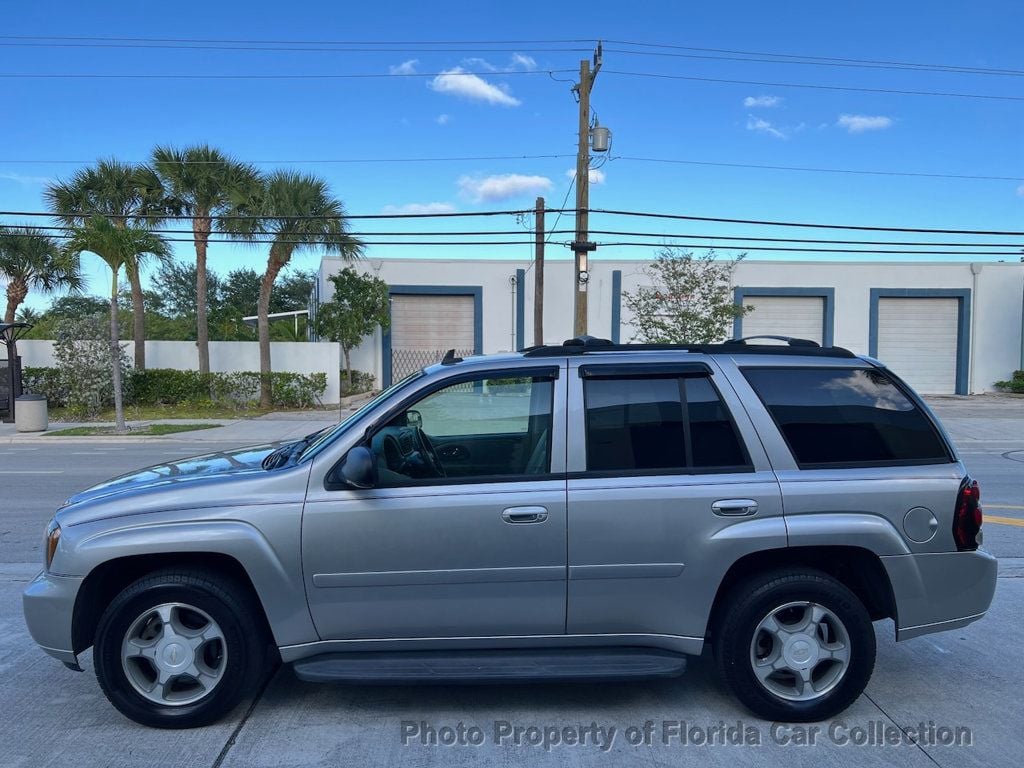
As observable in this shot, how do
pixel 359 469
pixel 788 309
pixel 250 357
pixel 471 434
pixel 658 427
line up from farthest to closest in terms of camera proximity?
pixel 788 309 → pixel 250 357 → pixel 471 434 → pixel 658 427 → pixel 359 469

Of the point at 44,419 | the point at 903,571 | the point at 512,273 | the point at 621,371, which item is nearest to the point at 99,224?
the point at 44,419

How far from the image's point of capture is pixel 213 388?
23406 millimetres

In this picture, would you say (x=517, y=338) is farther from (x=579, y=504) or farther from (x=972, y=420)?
(x=579, y=504)

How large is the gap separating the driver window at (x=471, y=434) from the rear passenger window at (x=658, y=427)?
25cm

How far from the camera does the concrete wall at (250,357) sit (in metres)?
24.8

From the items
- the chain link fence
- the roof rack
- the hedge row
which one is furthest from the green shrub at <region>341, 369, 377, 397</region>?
the roof rack

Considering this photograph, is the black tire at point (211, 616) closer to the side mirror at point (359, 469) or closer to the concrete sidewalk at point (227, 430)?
the side mirror at point (359, 469)

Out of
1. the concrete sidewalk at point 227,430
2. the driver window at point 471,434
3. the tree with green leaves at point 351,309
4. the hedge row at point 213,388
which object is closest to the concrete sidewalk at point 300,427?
the concrete sidewalk at point 227,430

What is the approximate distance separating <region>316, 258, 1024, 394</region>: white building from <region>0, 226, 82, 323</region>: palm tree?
893 cm

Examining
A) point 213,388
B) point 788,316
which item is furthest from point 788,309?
point 213,388

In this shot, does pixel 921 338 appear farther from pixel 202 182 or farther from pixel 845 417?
pixel 845 417

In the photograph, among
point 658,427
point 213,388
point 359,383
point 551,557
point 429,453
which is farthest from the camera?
point 359,383

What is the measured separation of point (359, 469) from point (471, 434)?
53.2 inches

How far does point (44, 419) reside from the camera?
59.9 feet
